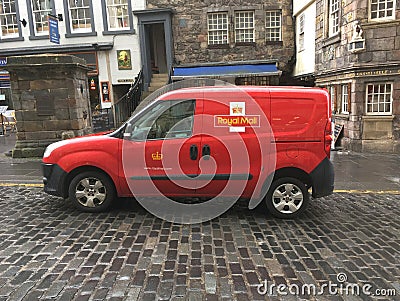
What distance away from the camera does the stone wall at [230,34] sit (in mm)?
17297

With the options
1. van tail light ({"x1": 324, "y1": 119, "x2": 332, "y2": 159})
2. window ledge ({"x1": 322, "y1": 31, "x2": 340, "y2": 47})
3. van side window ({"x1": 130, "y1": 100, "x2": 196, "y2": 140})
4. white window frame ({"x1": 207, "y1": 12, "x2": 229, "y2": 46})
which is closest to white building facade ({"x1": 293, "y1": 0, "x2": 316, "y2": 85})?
window ledge ({"x1": 322, "y1": 31, "x2": 340, "y2": 47})

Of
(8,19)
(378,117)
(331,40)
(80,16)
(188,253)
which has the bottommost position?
(188,253)

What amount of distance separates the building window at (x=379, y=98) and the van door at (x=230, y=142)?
25.6 feet

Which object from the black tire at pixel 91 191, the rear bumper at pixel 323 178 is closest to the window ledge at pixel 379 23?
the rear bumper at pixel 323 178

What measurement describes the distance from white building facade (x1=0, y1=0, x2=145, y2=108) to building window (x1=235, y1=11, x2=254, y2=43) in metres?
5.04

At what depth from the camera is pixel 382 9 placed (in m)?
10.9

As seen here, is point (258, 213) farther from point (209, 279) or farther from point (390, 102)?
point (390, 102)

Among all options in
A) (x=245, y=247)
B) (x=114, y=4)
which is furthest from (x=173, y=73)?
(x=245, y=247)

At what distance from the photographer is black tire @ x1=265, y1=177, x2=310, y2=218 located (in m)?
5.39

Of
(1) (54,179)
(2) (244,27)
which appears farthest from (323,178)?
(2) (244,27)

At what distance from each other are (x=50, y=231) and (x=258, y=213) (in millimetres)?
3233

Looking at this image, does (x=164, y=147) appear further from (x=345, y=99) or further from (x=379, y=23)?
(x=345, y=99)

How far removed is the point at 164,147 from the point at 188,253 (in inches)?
70.7

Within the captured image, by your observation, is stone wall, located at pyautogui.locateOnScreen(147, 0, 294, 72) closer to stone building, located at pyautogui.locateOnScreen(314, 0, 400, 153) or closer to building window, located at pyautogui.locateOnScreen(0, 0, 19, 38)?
stone building, located at pyautogui.locateOnScreen(314, 0, 400, 153)
